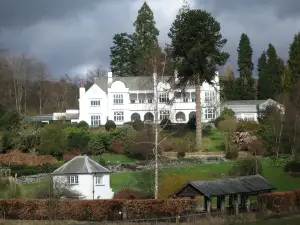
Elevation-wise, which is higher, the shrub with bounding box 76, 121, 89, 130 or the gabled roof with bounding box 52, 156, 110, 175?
the shrub with bounding box 76, 121, 89, 130

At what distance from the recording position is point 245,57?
3671 inches

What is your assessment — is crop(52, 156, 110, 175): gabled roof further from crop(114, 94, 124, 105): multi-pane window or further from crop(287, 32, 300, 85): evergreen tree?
crop(287, 32, 300, 85): evergreen tree

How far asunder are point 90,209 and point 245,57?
61556 millimetres

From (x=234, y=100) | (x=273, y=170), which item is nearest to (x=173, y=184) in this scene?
(x=273, y=170)

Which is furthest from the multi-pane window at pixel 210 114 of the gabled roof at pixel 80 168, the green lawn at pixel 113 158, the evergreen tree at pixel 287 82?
the gabled roof at pixel 80 168

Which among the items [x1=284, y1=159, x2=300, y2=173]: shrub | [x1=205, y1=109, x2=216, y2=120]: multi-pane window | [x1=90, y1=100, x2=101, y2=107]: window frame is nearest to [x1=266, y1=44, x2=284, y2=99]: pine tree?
[x1=205, y1=109, x2=216, y2=120]: multi-pane window

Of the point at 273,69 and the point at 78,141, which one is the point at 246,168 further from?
the point at 273,69

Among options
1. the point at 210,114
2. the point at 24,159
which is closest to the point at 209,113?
the point at 210,114

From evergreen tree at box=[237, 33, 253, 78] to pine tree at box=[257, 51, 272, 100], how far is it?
203 centimetres

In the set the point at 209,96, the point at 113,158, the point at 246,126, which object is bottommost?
the point at 113,158

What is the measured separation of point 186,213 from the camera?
3438cm

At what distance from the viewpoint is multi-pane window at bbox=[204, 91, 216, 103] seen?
79312mm

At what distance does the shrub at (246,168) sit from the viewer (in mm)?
48625

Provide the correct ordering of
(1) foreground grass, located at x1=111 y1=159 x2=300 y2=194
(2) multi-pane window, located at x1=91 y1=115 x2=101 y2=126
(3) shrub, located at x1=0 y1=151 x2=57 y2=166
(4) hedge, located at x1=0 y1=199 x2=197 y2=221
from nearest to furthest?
(4) hedge, located at x1=0 y1=199 x2=197 y2=221 → (1) foreground grass, located at x1=111 y1=159 x2=300 y2=194 → (3) shrub, located at x1=0 y1=151 x2=57 y2=166 → (2) multi-pane window, located at x1=91 y1=115 x2=101 y2=126
